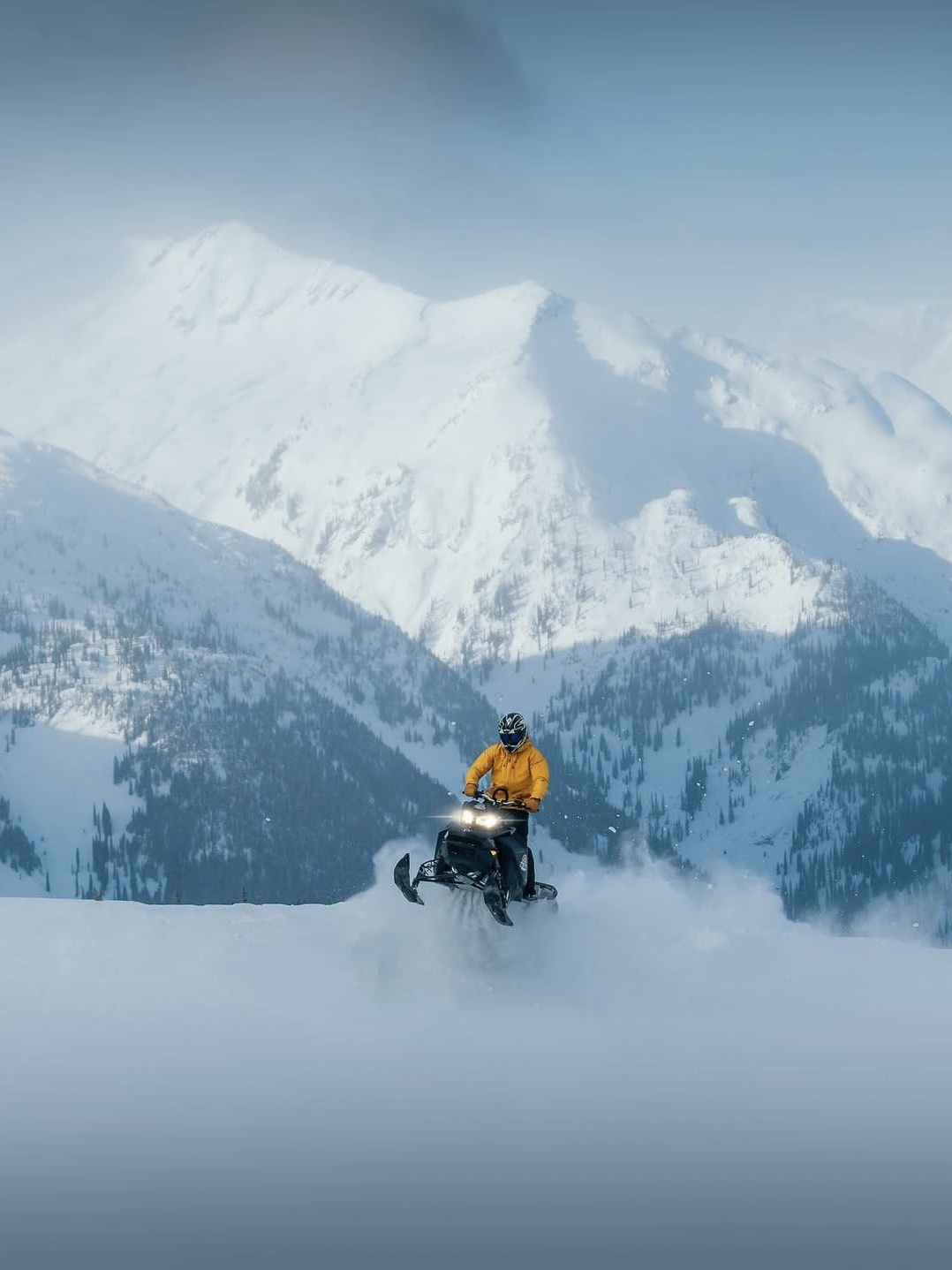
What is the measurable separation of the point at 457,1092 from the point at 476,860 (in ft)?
21.1

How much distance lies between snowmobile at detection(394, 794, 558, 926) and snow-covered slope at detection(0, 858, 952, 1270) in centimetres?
78

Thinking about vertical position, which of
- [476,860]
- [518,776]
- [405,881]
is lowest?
[405,881]

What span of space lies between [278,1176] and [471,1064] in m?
4.48

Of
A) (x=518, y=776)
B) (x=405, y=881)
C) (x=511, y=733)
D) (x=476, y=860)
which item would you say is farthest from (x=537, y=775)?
(x=405, y=881)

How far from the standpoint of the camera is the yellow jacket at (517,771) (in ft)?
90.4

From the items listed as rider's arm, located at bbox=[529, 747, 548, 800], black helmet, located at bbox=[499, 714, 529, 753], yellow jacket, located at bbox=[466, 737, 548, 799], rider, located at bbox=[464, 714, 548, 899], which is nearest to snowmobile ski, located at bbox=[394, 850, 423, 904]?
rider, located at bbox=[464, 714, 548, 899]

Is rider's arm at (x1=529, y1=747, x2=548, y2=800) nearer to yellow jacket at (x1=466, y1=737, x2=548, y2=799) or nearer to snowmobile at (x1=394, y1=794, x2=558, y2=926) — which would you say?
yellow jacket at (x1=466, y1=737, x2=548, y2=799)

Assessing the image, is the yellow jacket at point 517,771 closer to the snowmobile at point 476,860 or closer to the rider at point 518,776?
the rider at point 518,776

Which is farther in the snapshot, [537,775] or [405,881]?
[537,775]

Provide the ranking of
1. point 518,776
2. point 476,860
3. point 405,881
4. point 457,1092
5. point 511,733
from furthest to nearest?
point 518,776 < point 511,733 < point 405,881 < point 476,860 < point 457,1092

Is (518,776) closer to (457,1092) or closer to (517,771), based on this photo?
(517,771)

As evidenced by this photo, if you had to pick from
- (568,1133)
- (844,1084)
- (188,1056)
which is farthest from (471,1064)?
(844,1084)

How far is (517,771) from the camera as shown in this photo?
2766 centimetres

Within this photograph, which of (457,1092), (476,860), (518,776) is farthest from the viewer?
(518,776)
